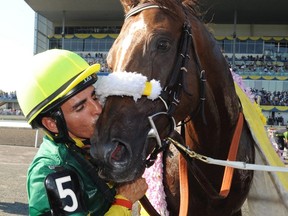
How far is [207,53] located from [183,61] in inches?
14.8

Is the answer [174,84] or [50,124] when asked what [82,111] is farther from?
[174,84]

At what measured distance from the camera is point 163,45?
1.92 metres

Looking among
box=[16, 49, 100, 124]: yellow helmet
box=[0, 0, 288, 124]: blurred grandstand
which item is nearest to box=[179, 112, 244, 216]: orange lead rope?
box=[16, 49, 100, 124]: yellow helmet

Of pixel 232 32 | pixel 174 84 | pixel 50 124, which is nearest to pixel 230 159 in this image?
pixel 174 84

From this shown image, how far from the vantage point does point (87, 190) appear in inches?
72.1

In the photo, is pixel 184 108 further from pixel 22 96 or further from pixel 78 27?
pixel 78 27

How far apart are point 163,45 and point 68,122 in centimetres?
60

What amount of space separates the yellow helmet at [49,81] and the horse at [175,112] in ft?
0.57

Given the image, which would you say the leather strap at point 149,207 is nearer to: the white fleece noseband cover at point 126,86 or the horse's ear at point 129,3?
the white fleece noseband cover at point 126,86

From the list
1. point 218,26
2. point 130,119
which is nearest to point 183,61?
point 130,119

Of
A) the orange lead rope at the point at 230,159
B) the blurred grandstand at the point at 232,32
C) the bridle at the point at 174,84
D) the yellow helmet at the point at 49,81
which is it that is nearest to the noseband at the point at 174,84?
the bridle at the point at 174,84

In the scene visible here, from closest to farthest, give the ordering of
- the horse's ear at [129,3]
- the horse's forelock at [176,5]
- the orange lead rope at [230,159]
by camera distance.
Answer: the horse's forelock at [176,5] → the horse's ear at [129,3] → the orange lead rope at [230,159]

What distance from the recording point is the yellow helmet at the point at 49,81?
174 centimetres

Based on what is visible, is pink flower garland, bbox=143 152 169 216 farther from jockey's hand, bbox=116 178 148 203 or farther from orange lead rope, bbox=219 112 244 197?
jockey's hand, bbox=116 178 148 203
